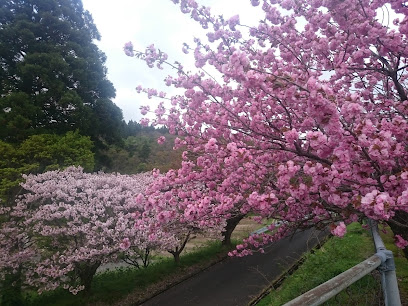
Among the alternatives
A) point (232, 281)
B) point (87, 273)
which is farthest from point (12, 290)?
point (232, 281)

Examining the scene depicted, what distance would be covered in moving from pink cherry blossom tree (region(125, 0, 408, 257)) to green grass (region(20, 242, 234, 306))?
6426mm

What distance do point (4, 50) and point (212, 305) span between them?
52.6 feet

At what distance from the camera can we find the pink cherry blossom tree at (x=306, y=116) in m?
2.62

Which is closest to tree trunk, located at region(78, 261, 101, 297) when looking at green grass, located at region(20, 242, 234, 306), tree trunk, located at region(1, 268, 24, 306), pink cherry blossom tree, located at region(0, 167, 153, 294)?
pink cherry blossom tree, located at region(0, 167, 153, 294)

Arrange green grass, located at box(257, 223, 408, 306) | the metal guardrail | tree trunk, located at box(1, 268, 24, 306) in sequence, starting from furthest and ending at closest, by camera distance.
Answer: tree trunk, located at box(1, 268, 24, 306), green grass, located at box(257, 223, 408, 306), the metal guardrail

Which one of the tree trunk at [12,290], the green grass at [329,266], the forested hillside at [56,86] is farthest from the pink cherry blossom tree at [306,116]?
the forested hillside at [56,86]

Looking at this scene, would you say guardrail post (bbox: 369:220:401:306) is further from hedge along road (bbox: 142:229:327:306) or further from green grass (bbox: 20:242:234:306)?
green grass (bbox: 20:242:234:306)

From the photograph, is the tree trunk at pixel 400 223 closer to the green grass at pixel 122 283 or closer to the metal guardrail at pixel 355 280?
the metal guardrail at pixel 355 280

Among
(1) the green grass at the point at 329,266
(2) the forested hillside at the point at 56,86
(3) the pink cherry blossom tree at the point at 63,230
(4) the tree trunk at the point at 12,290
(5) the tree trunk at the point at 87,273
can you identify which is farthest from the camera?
(2) the forested hillside at the point at 56,86

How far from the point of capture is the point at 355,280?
1576 millimetres

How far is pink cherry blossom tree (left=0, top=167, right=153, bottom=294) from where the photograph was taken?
9.23 metres

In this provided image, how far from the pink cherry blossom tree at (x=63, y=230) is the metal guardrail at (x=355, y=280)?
26.4 feet

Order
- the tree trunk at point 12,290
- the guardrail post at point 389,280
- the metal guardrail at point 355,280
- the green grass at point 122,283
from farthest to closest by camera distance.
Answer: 1. the green grass at point 122,283
2. the tree trunk at point 12,290
3. the guardrail post at point 389,280
4. the metal guardrail at point 355,280

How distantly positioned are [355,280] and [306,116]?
2666 mm
